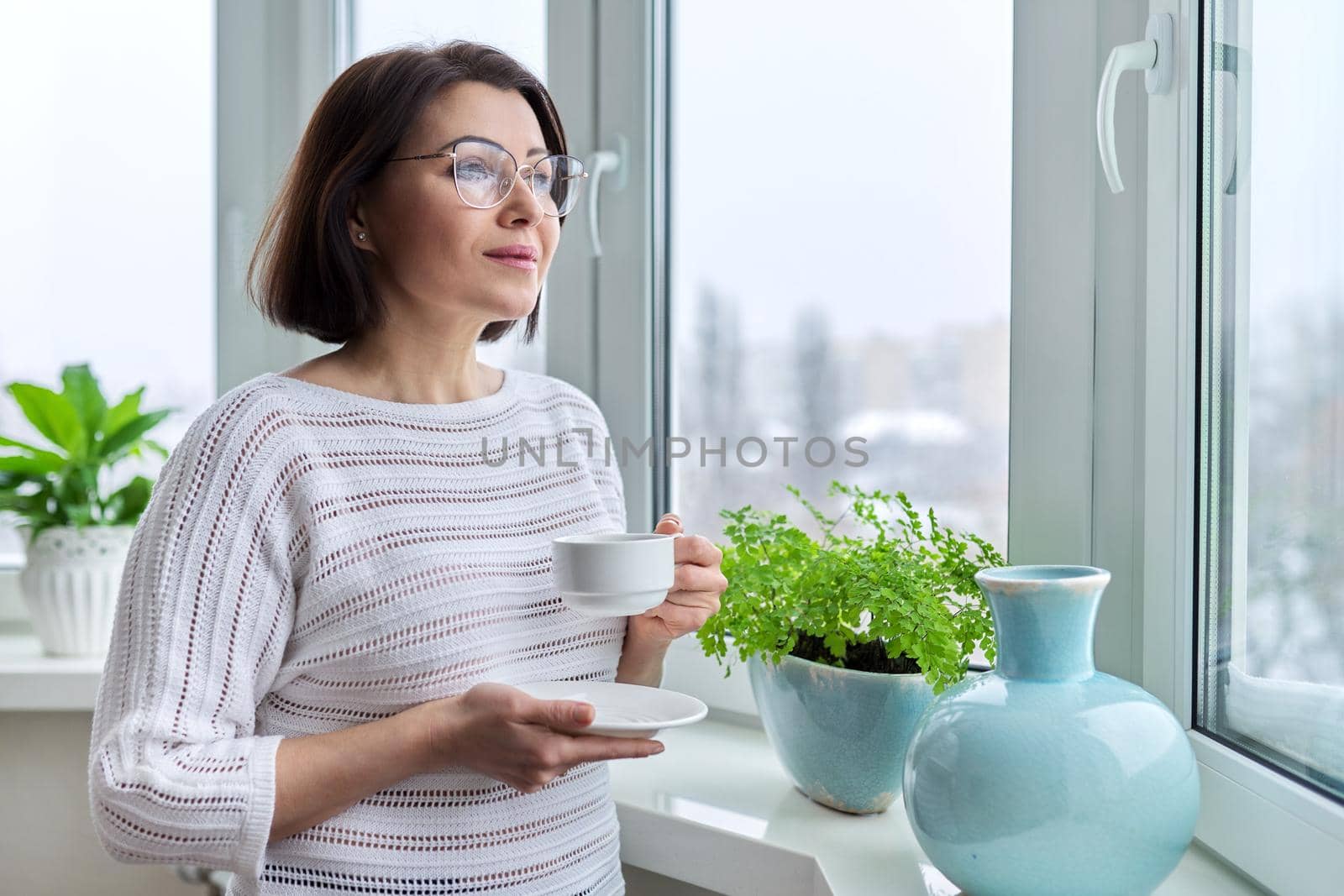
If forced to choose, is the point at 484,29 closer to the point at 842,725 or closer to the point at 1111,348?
the point at 1111,348

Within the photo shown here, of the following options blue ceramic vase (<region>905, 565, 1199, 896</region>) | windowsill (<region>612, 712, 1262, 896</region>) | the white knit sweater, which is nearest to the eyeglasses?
the white knit sweater

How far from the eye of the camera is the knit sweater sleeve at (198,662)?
2.99 feet

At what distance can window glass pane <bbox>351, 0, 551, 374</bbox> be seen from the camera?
1.76 meters

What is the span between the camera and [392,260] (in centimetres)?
113

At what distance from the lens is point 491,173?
3.67 feet

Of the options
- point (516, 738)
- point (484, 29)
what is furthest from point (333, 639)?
point (484, 29)

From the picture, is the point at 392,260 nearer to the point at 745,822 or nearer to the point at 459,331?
the point at 459,331

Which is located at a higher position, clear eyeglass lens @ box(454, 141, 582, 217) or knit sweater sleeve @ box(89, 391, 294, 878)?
clear eyeglass lens @ box(454, 141, 582, 217)

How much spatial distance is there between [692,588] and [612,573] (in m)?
0.22

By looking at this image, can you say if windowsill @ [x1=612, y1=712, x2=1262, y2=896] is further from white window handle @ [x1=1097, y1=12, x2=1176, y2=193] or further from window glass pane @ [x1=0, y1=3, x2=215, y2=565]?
window glass pane @ [x1=0, y1=3, x2=215, y2=565]

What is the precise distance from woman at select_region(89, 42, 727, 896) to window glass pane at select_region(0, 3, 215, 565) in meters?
0.95

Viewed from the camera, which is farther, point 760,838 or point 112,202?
point 112,202

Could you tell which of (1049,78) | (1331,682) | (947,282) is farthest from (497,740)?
(1049,78)

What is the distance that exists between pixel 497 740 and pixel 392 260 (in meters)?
0.54
